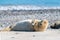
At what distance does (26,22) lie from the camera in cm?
971

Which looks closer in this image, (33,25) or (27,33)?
(27,33)

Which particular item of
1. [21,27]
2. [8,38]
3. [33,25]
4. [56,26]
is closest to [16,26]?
[21,27]

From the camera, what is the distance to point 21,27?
984cm

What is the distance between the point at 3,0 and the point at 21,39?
32975 mm

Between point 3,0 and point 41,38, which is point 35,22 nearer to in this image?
point 41,38

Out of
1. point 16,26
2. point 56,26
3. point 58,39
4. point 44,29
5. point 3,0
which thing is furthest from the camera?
point 3,0

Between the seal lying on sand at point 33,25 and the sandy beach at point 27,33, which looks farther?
the seal lying on sand at point 33,25

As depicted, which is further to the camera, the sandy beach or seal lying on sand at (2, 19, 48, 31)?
seal lying on sand at (2, 19, 48, 31)

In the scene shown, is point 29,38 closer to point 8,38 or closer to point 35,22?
point 8,38

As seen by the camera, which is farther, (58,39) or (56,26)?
(56,26)

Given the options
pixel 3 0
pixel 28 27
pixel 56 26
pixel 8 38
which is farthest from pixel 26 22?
pixel 3 0

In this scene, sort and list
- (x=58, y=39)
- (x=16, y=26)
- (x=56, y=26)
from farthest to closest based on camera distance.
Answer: (x=56, y=26) < (x=16, y=26) < (x=58, y=39)

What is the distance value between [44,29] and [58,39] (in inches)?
94.2

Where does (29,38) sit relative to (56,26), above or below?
above
